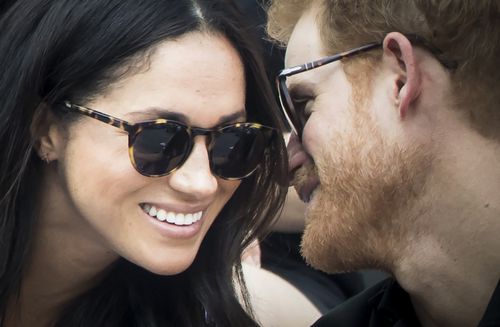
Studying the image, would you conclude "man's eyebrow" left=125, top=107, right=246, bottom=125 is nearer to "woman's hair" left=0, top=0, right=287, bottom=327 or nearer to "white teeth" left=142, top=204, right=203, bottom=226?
"woman's hair" left=0, top=0, right=287, bottom=327

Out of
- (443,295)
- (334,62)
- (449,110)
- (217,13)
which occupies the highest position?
(217,13)

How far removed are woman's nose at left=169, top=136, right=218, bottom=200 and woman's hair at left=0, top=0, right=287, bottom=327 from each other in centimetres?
28

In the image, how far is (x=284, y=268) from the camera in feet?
10.6

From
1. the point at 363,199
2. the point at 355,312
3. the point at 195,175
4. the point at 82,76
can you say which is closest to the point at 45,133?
the point at 82,76

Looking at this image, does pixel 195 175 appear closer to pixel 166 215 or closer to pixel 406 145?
pixel 166 215

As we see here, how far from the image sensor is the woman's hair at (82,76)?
2148 mm

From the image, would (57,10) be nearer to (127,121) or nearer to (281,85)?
(127,121)

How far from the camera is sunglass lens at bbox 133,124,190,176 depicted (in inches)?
84.0

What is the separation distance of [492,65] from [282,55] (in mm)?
1109

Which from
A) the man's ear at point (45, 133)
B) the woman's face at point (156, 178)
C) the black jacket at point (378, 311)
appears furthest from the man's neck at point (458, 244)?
the man's ear at point (45, 133)

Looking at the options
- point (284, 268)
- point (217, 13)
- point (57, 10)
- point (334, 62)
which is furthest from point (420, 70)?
point (284, 268)

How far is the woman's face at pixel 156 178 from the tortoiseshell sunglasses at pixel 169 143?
0.02 metres

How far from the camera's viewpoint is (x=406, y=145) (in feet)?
7.24

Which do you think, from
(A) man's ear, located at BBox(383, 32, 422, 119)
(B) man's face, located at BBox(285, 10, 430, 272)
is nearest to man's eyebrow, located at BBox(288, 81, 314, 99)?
(B) man's face, located at BBox(285, 10, 430, 272)
